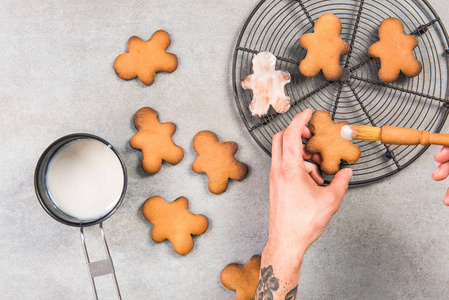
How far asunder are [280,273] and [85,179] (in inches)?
31.3

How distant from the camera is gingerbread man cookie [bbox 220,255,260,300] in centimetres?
157

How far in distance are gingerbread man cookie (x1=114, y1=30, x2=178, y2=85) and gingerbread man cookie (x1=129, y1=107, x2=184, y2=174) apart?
0.52 ft

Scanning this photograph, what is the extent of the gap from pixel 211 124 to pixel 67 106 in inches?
25.0

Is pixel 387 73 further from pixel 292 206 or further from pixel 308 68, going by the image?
pixel 292 206

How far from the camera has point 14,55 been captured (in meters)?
1.68

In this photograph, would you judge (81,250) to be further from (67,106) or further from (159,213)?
(67,106)

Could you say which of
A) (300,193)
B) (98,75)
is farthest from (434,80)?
(98,75)

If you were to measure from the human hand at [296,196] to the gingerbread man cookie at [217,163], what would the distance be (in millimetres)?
313

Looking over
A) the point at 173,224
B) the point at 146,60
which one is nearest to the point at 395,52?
the point at 146,60

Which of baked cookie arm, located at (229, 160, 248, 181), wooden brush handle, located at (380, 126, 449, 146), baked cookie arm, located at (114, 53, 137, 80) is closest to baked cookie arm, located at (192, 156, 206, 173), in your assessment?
baked cookie arm, located at (229, 160, 248, 181)

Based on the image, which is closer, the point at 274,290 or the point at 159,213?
the point at 274,290

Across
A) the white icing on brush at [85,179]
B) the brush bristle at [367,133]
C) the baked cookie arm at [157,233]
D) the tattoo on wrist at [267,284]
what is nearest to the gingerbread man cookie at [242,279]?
the tattoo on wrist at [267,284]

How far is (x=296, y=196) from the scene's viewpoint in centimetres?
126

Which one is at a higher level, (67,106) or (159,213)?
→ (67,106)
